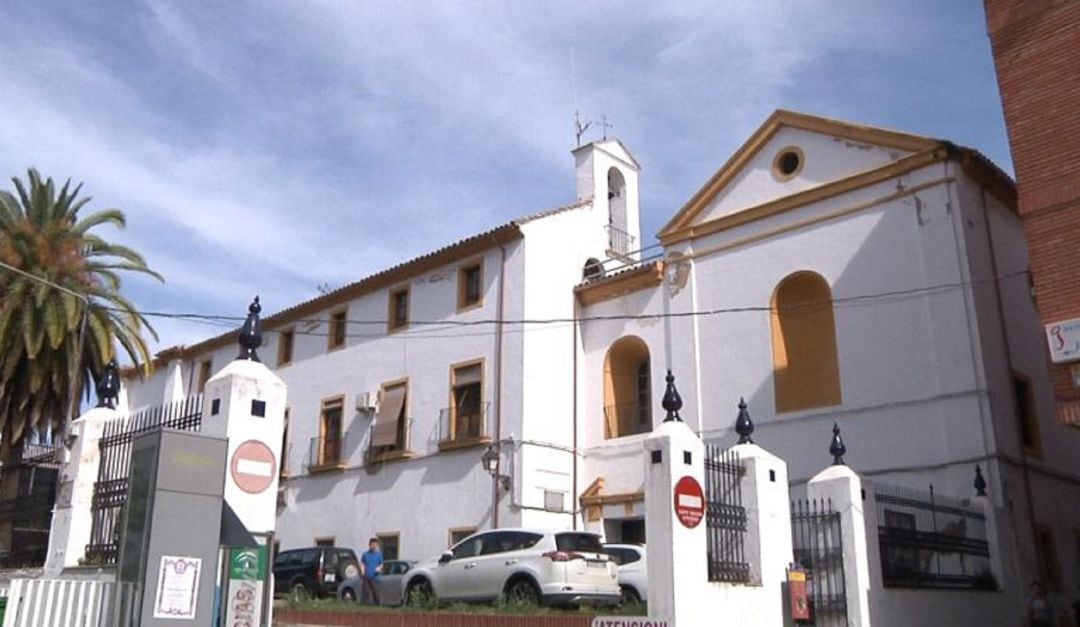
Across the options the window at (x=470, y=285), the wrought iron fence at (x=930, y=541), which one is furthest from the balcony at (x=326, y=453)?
the wrought iron fence at (x=930, y=541)

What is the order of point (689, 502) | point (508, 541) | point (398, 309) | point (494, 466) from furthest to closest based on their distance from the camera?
point (398, 309) → point (494, 466) → point (508, 541) → point (689, 502)

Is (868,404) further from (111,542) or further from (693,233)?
(111,542)

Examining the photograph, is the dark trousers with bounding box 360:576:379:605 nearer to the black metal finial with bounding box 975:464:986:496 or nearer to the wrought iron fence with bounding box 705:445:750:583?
the wrought iron fence with bounding box 705:445:750:583

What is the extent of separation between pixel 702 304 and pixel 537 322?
167 inches

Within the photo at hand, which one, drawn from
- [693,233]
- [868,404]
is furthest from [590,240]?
[868,404]

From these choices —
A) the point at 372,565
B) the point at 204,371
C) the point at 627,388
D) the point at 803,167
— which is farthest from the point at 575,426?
the point at 204,371

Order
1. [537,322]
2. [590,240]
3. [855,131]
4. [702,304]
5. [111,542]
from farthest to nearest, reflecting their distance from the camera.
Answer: [590,240], [537,322], [702,304], [855,131], [111,542]

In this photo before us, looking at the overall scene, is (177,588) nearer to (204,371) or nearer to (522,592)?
(522,592)

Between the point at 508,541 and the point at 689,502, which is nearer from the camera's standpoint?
→ the point at 689,502

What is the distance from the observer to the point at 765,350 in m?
22.6

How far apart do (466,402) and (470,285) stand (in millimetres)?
3203

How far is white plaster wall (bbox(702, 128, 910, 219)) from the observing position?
2202 centimetres

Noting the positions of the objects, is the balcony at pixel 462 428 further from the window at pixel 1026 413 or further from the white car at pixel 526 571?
the window at pixel 1026 413

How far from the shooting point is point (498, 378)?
25.5 m
